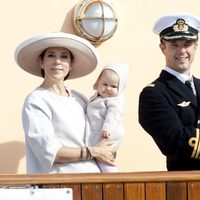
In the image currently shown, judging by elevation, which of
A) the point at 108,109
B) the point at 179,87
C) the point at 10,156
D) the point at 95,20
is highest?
the point at 95,20

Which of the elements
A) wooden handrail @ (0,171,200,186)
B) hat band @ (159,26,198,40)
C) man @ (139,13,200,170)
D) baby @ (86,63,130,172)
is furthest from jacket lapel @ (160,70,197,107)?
wooden handrail @ (0,171,200,186)

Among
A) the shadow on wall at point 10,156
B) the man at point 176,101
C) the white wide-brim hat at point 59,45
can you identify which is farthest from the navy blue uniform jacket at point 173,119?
the shadow on wall at point 10,156

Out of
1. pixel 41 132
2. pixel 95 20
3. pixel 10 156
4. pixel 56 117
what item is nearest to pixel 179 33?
pixel 56 117

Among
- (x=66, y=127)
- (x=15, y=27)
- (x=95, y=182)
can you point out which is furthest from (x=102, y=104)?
(x=15, y=27)

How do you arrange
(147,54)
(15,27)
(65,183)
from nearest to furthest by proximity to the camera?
(65,183)
(15,27)
(147,54)

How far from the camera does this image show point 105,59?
Result: 613 centimetres

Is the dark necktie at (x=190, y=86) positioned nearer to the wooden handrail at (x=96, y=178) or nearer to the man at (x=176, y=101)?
the man at (x=176, y=101)

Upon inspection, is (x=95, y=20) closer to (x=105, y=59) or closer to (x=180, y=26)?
(x=105, y=59)

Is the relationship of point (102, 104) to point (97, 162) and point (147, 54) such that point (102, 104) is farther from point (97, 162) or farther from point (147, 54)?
point (147, 54)

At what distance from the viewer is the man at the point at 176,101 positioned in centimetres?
427

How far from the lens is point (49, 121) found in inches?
175

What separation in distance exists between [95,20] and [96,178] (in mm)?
2137

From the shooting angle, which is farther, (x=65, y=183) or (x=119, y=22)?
(x=119, y=22)

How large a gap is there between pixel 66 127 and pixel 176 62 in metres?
0.65
